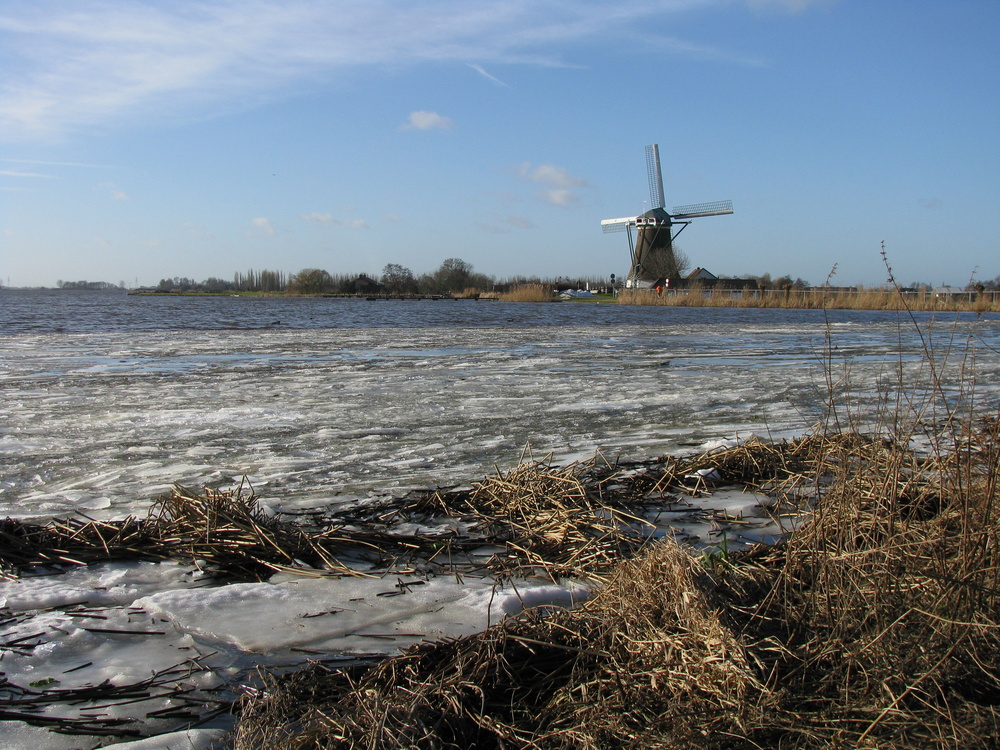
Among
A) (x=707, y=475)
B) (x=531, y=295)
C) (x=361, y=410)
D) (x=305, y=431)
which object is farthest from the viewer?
(x=531, y=295)

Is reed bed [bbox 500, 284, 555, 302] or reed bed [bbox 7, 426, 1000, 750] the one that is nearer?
reed bed [bbox 7, 426, 1000, 750]

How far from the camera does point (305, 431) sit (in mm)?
4984

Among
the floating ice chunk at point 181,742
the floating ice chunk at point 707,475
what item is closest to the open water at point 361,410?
the floating ice chunk at point 707,475

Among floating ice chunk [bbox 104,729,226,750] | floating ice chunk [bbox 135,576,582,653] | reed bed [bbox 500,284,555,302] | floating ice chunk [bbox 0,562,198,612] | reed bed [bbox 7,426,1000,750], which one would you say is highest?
reed bed [bbox 500,284,555,302]

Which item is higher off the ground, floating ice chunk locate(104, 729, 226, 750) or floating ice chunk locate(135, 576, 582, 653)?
floating ice chunk locate(135, 576, 582, 653)

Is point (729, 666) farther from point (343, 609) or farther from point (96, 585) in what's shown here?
point (96, 585)

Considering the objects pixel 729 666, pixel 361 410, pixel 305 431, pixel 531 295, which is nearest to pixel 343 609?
pixel 729 666

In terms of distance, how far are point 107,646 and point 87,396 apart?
547 centimetres

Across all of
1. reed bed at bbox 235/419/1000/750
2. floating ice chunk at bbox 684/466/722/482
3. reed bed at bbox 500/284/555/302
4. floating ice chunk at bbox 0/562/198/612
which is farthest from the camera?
reed bed at bbox 500/284/555/302

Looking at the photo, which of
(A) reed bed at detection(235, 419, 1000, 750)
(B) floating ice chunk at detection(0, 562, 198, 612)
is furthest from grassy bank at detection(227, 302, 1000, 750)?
(B) floating ice chunk at detection(0, 562, 198, 612)

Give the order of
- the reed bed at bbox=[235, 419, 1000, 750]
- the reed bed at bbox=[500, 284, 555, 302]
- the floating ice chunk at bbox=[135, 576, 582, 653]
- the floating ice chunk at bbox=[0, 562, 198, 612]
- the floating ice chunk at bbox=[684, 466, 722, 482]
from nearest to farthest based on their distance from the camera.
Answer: the reed bed at bbox=[235, 419, 1000, 750], the floating ice chunk at bbox=[135, 576, 582, 653], the floating ice chunk at bbox=[0, 562, 198, 612], the floating ice chunk at bbox=[684, 466, 722, 482], the reed bed at bbox=[500, 284, 555, 302]

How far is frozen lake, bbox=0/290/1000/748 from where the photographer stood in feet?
6.82

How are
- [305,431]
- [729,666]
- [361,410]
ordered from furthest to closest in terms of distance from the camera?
[361,410] → [305,431] → [729,666]

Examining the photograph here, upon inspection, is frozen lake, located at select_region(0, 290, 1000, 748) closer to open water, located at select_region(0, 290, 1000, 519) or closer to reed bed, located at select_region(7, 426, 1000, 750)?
open water, located at select_region(0, 290, 1000, 519)
